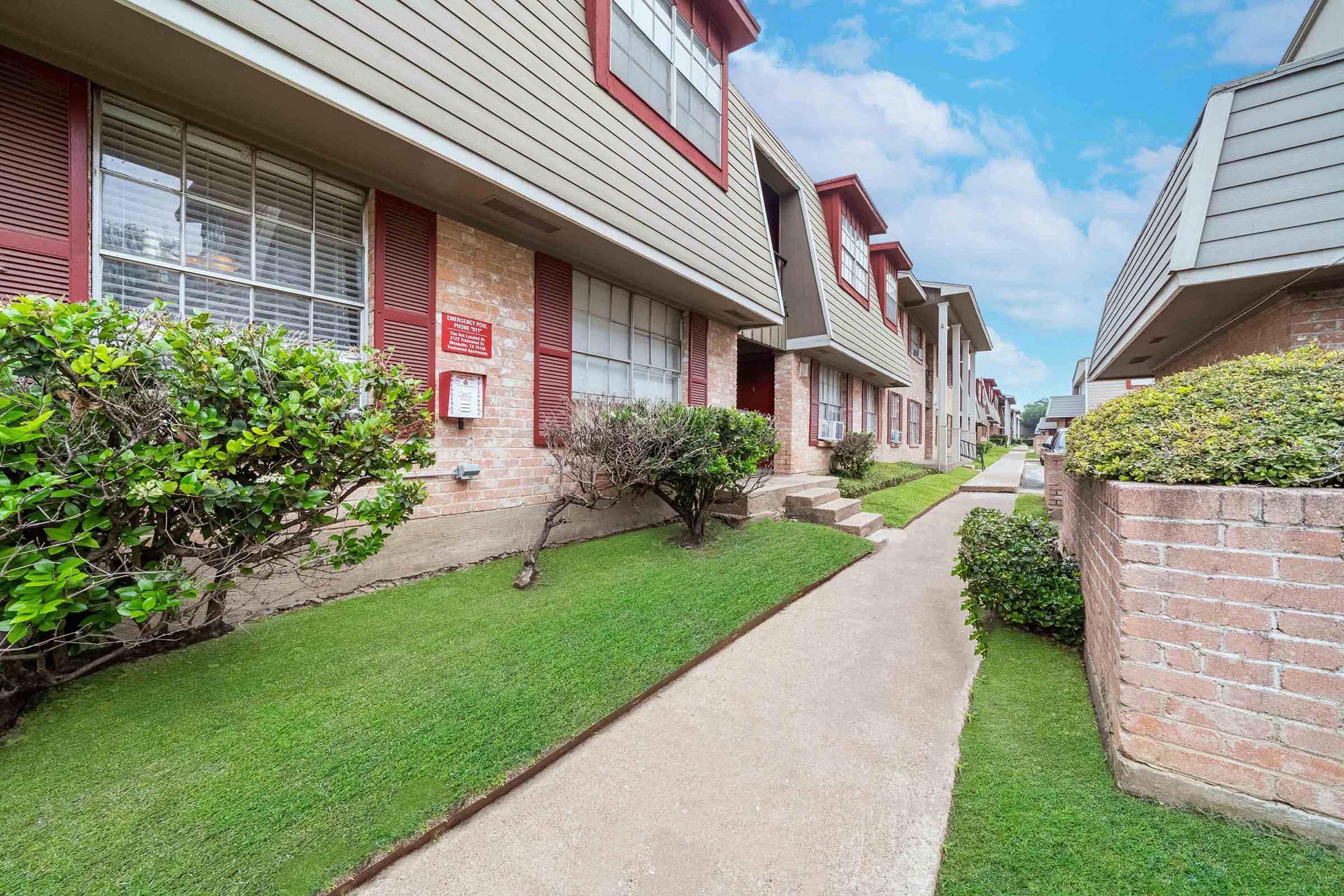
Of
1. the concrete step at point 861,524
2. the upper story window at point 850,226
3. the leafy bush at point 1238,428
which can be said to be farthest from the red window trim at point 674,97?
the leafy bush at point 1238,428

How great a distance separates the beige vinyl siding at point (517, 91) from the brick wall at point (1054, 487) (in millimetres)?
6108

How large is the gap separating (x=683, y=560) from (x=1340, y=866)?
4062 mm

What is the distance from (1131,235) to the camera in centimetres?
729

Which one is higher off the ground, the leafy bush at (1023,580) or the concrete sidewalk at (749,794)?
the leafy bush at (1023,580)

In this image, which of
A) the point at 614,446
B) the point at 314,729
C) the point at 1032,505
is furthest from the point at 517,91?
the point at 1032,505

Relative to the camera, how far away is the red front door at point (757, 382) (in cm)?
1027

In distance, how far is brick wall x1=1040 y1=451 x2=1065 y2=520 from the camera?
304 inches

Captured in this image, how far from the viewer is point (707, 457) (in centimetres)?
516

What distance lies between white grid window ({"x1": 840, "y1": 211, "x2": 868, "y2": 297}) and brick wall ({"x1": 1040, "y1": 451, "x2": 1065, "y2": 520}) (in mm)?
5551

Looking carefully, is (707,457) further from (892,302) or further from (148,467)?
(892,302)

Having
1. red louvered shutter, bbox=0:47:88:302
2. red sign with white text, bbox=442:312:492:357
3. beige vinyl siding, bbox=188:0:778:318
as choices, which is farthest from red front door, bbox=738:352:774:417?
red louvered shutter, bbox=0:47:88:302

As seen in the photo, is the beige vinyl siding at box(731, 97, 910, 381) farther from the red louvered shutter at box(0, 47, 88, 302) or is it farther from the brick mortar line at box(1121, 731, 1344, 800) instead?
the brick mortar line at box(1121, 731, 1344, 800)

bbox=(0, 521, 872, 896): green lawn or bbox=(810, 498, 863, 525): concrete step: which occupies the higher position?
bbox=(810, 498, 863, 525): concrete step

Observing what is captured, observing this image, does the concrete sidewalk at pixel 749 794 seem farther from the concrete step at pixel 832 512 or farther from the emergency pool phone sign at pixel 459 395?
the concrete step at pixel 832 512
